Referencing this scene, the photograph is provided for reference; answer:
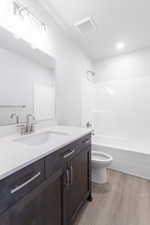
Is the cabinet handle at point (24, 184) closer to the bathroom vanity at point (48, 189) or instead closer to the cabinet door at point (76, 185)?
the bathroom vanity at point (48, 189)

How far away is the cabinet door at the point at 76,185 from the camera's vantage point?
1.07 m

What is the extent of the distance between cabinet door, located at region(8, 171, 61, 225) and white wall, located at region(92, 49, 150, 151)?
7.29 feet

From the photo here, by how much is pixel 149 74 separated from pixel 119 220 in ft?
8.12

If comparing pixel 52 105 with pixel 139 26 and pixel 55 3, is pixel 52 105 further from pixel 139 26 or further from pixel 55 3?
pixel 139 26

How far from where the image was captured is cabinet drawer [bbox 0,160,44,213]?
0.57 m

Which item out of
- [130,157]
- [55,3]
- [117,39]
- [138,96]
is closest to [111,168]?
[130,157]

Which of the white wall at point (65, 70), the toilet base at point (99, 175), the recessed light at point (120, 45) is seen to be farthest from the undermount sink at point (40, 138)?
the recessed light at point (120, 45)

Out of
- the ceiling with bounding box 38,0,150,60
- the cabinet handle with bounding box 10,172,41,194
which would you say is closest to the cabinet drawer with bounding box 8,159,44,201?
the cabinet handle with bounding box 10,172,41,194

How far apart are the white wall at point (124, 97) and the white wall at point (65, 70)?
720 millimetres

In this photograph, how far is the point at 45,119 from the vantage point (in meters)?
1.66

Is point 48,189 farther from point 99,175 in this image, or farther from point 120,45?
point 120,45

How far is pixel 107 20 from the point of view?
172 cm

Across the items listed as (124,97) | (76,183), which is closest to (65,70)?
(124,97)

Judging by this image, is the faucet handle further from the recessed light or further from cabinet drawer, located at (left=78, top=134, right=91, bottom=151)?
the recessed light
